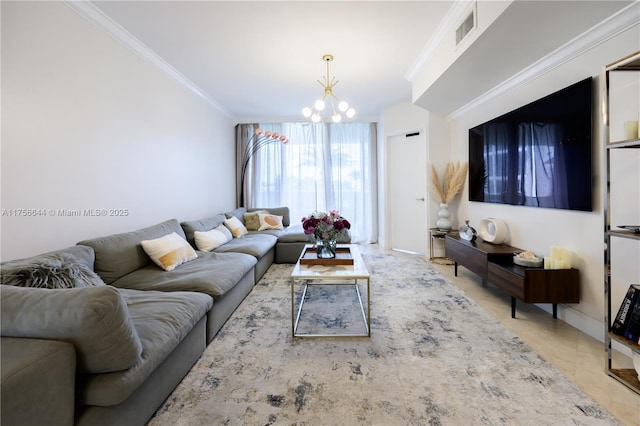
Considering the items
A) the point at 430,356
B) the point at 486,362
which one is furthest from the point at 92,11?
the point at 486,362

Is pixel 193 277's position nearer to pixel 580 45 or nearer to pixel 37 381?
pixel 37 381

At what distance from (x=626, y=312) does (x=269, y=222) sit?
170 inches

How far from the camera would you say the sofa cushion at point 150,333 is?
1.08m

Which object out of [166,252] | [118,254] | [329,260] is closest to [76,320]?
[118,254]

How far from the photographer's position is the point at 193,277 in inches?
85.9

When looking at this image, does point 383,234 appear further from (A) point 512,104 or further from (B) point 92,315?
→ (B) point 92,315

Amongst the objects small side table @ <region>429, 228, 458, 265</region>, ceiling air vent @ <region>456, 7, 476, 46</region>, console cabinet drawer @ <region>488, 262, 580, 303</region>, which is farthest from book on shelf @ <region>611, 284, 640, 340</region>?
small side table @ <region>429, 228, 458, 265</region>

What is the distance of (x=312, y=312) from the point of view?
2.58 m

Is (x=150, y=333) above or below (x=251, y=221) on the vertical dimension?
below

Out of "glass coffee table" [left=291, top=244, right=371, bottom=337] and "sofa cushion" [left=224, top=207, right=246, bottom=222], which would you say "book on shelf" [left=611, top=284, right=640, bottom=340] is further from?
"sofa cushion" [left=224, top=207, right=246, bottom=222]

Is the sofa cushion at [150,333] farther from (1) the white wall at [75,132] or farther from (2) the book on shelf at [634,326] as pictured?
(2) the book on shelf at [634,326]

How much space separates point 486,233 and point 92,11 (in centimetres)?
438

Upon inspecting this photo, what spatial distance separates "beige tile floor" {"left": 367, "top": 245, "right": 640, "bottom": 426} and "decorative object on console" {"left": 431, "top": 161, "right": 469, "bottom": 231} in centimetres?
137

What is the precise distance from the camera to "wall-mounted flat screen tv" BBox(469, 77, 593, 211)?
6.85 ft
